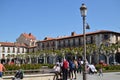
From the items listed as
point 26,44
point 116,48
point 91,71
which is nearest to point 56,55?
point 116,48

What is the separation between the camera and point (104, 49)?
65312 millimetres

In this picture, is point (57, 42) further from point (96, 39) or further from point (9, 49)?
point (9, 49)

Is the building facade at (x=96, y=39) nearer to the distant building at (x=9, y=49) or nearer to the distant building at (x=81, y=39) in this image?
the distant building at (x=81, y=39)

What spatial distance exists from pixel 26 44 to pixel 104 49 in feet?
166

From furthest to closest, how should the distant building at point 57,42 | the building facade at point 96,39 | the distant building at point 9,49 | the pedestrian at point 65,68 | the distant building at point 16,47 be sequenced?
the distant building at point 16,47 < the distant building at point 9,49 < the distant building at point 57,42 < the building facade at point 96,39 < the pedestrian at point 65,68

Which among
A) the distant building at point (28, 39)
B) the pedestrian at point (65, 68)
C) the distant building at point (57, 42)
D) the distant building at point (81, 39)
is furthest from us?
the distant building at point (28, 39)

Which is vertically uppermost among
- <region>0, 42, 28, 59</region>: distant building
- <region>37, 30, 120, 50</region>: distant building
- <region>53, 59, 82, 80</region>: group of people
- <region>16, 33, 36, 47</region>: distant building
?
<region>16, 33, 36, 47</region>: distant building

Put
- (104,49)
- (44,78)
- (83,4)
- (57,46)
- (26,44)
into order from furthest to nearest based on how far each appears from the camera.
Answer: (26,44)
(57,46)
(104,49)
(44,78)
(83,4)

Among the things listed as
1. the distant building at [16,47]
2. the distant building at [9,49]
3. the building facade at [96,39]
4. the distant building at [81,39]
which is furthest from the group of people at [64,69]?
the distant building at [9,49]

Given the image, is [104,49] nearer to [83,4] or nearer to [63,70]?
[63,70]

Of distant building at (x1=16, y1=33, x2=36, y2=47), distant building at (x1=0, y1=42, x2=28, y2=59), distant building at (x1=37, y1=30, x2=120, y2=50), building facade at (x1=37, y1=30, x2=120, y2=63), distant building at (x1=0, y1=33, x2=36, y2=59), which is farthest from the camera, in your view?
distant building at (x1=16, y1=33, x2=36, y2=47)

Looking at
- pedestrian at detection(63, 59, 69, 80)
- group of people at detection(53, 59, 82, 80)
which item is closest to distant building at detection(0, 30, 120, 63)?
group of people at detection(53, 59, 82, 80)

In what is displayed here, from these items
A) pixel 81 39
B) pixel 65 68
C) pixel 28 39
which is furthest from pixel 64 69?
pixel 28 39

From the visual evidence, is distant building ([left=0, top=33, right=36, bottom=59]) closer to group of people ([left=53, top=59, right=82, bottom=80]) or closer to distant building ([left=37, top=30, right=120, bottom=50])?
distant building ([left=37, top=30, right=120, bottom=50])
